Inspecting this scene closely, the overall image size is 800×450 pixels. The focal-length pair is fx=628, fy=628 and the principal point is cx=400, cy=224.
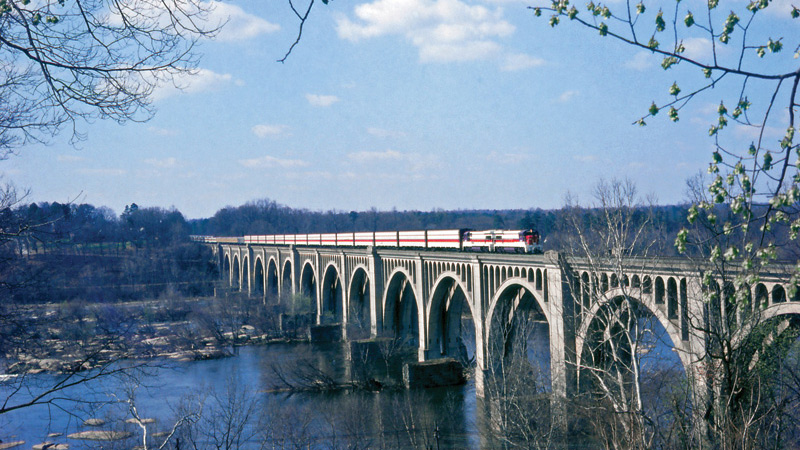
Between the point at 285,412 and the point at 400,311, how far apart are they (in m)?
18.5

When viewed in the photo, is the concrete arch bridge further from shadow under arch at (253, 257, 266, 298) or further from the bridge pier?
shadow under arch at (253, 257, 266, 298)

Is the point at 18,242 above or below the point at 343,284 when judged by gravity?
above

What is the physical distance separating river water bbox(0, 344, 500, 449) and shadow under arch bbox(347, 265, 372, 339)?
16.5 feet

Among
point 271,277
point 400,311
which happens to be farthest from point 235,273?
point 400,311

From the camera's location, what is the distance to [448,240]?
35656 mm

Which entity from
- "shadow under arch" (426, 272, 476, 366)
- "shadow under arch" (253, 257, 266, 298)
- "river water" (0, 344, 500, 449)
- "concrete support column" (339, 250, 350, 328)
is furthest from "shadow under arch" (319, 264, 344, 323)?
"shadow under arch" (253, 257, 266, 298)

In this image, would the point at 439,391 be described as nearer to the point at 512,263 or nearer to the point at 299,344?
the point at 512,263

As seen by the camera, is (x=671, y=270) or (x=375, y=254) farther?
(x=375, y=254)

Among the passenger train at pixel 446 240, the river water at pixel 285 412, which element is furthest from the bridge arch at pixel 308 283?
the river water at pixel 285 412

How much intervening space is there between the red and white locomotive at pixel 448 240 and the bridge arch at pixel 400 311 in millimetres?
2797

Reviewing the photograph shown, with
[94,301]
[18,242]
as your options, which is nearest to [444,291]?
[18,242]

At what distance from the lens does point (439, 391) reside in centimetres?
3381

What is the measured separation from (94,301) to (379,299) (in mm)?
32336

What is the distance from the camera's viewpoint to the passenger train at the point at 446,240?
28.7 m
